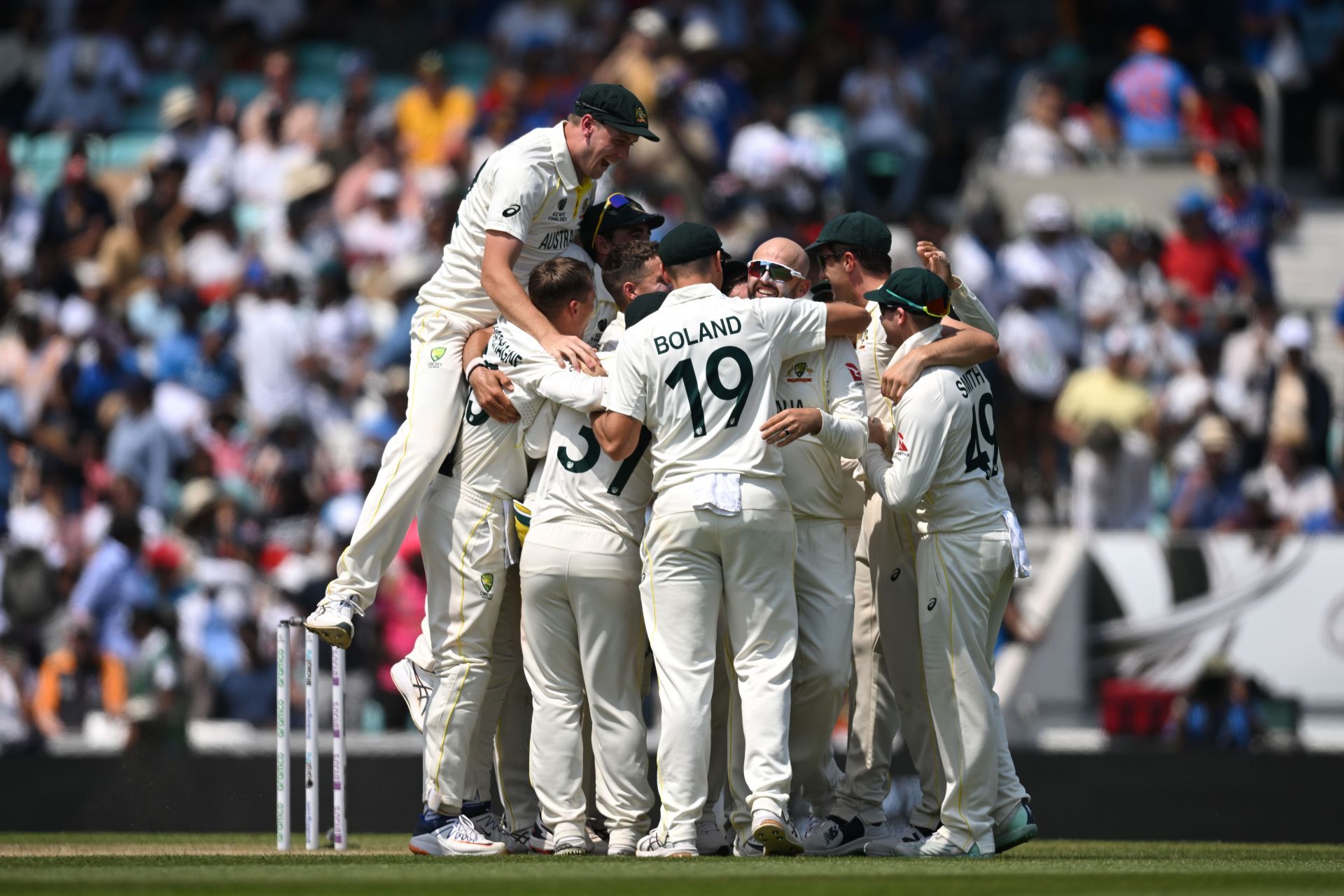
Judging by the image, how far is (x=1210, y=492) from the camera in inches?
566

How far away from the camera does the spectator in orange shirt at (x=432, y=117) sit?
18.5 meters

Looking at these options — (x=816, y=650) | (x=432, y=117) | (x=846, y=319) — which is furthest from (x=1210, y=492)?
(x=432, y=117)

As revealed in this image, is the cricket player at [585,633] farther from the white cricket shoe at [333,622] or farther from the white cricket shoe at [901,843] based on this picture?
the white cricket shoe at [901,843]

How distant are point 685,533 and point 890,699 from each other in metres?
1.44

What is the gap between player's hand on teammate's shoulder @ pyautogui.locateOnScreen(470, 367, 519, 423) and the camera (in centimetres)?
858

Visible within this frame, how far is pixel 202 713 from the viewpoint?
12820mm

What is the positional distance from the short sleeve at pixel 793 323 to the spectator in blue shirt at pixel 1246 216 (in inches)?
366

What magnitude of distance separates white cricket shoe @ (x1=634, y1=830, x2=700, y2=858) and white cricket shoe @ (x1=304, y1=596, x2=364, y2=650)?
5.08 feet

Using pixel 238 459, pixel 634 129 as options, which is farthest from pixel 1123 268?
pixel 634 129

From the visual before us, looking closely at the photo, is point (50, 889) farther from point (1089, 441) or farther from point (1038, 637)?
point (1089, 441)

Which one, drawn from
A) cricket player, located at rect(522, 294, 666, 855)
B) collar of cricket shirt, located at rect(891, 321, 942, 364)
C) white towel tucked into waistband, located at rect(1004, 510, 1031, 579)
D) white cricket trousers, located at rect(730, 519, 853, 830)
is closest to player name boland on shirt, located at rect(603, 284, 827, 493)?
cricket player, located at rect(522, 294, 666, 855)

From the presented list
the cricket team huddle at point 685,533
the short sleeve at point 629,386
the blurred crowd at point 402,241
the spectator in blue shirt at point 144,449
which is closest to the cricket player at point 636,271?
the cricket team huddle at point 685,533

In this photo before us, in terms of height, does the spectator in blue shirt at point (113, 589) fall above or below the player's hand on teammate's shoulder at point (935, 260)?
below

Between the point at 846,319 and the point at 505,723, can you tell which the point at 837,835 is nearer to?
the point at 505,723
